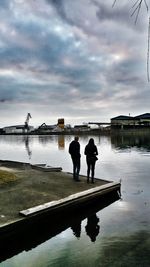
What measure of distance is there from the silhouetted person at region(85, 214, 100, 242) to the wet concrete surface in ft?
4.81

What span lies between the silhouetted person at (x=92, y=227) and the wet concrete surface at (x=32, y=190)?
4.81 feet

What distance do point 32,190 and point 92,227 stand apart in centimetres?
336

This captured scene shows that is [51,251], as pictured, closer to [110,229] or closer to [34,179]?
[110,229]

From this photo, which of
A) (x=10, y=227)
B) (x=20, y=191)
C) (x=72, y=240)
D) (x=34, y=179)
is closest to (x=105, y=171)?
(x=34, y=179)

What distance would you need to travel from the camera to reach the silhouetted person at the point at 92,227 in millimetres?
10166

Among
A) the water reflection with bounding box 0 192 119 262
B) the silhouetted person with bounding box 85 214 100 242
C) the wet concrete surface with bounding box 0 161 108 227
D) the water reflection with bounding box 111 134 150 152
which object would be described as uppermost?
the wet concrete surface with bounding box 0 161 108 227

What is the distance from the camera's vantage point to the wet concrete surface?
32.8 feet

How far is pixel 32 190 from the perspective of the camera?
41.2 ft

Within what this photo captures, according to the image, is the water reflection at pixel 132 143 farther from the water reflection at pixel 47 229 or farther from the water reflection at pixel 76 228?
the water reflection at pixel 76 228

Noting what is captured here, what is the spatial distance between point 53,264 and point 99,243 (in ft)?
6.77

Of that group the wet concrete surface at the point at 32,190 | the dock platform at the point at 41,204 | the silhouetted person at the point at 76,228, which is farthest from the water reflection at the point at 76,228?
the wet concrete surface at the point at 32,190

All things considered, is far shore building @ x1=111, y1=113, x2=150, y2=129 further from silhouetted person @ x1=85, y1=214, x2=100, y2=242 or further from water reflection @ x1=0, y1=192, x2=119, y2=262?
silhouetted person @ x1=85, y1=214, x2=100, y2=242

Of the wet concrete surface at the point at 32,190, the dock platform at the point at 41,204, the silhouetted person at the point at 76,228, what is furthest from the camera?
the silhouetted person at the point at 76,228

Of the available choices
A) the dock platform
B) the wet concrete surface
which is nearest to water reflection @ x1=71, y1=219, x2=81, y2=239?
the dock platform
